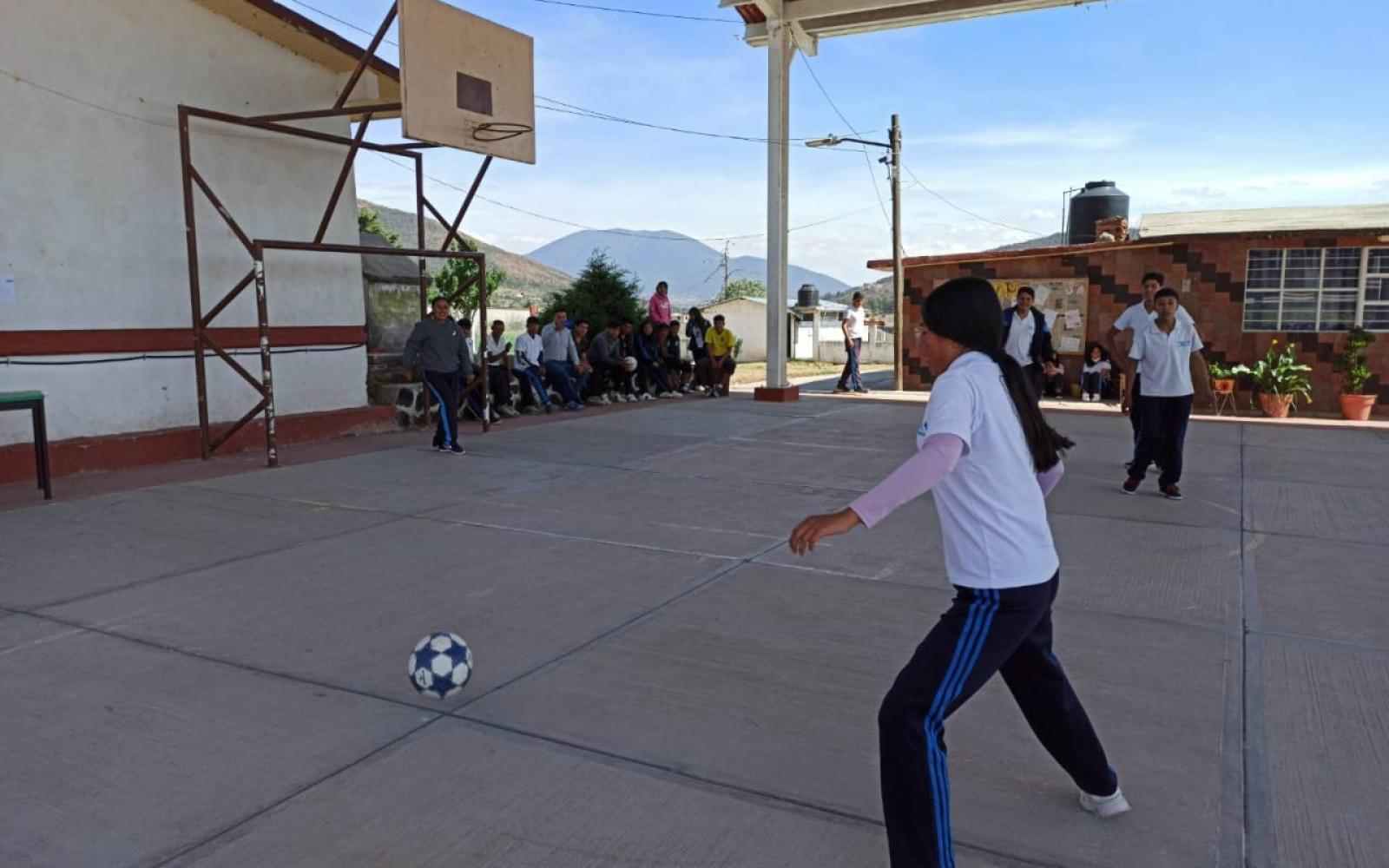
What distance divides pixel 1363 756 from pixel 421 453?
9388 millimetres

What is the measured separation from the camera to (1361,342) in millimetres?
16688

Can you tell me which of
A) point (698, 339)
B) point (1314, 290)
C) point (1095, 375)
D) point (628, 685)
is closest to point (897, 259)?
point (1095, 375)

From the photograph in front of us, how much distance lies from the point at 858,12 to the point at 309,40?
9.64m

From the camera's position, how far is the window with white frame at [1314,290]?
17016 mm

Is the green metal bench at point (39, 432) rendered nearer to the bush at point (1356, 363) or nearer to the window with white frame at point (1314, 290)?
the window with white frame at point (1314, 290)

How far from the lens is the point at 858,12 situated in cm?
1675

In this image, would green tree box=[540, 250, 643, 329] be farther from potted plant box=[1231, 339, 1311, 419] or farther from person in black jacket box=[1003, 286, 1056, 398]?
potted plant box=[1231, 339, 1311, 419]

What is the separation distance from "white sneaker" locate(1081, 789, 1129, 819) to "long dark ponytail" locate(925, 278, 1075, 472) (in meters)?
1.17

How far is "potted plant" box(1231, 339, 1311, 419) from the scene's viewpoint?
16328 millimetres

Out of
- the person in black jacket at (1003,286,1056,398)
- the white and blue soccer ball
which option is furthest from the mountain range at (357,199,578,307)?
the white and blue soccer ball

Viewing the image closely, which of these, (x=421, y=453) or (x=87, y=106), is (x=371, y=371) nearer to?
(x=421, y=453)

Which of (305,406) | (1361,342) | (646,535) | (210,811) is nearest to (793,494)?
(646,535)

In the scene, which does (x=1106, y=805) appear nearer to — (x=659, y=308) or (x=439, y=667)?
(x=439, y=667)

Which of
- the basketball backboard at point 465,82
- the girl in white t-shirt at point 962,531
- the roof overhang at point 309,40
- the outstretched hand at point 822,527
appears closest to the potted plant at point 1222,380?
the basketball backboard at point 465,82
